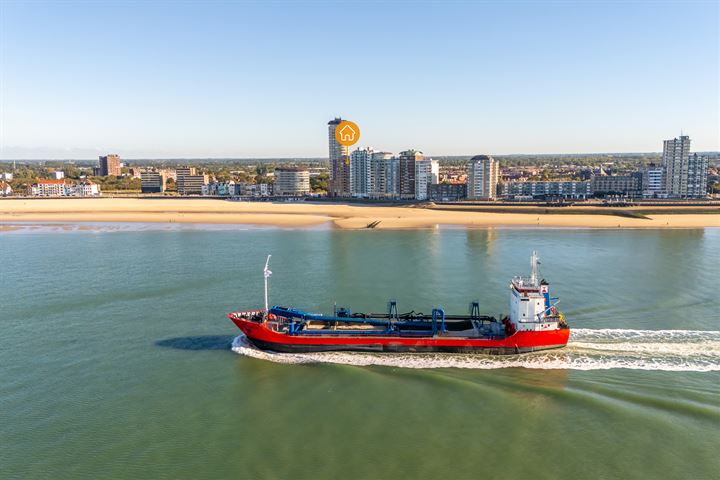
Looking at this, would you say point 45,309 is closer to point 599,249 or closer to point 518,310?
point 518,310

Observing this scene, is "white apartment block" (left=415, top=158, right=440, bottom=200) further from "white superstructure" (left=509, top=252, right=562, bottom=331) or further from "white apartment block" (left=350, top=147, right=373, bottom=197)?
"white superstructure" (left=509, top=252, right=562, bottom=331)

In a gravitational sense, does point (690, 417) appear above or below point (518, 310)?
below

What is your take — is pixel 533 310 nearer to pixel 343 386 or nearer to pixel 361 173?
pixel 343 386

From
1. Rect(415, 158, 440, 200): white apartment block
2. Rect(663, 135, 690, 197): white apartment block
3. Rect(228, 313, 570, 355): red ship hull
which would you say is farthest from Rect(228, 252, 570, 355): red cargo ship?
Rect(663, 135, 690, 197): white apartment block

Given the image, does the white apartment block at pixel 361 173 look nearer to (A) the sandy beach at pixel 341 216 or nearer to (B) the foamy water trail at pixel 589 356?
(A) the sandy beach at pixel 341 216

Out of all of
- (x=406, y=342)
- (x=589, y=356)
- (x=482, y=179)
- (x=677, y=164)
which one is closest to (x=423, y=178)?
(x=482, y=179)

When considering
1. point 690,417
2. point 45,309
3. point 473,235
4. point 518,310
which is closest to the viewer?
point 690,417

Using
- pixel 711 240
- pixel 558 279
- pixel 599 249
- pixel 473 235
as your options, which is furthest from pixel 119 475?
pixel 711 240
